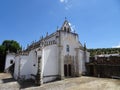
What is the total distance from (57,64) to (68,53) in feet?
11.8

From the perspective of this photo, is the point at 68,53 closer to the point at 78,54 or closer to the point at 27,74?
the point at 78,54

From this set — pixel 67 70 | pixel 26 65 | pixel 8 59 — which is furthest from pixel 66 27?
pixel 8 59

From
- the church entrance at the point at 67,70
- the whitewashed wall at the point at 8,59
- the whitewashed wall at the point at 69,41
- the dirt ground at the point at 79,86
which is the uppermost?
the whitewashed wall at the point at 69,41

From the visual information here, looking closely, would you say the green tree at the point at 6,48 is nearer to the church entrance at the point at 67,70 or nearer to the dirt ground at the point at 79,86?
the dirt ground at the point at 79,86

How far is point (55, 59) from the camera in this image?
930 inches

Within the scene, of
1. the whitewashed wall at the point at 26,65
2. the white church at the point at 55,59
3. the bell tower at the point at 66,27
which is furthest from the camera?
the bell tower at the point at 66,27

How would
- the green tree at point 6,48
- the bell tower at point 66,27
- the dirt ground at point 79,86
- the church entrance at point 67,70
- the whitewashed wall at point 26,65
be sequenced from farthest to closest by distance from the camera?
1. the green tree at point 6,48
2. the bell tower at point 66,27
3. the whitewashed wall at point 26,65
4. the church entrance at point 67,70
5. the dirt ground at point 79,86

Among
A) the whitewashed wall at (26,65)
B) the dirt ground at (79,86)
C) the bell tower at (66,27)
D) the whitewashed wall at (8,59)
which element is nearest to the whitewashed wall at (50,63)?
the dirt ground at (79,86)

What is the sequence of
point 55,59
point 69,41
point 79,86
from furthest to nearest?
point 69,41 < point 55,59 < point 79,86

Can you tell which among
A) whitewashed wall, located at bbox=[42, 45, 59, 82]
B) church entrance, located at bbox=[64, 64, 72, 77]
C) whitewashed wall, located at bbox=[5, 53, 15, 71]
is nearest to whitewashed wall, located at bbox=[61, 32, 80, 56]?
whitewashed wall, located at bbox=[42, 45, 59, 82]

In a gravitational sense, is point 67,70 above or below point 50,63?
below

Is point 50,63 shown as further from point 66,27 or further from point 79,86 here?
point 66,27

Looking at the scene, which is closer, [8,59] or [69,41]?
[69,41]

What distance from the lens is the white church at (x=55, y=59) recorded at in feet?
72.6
